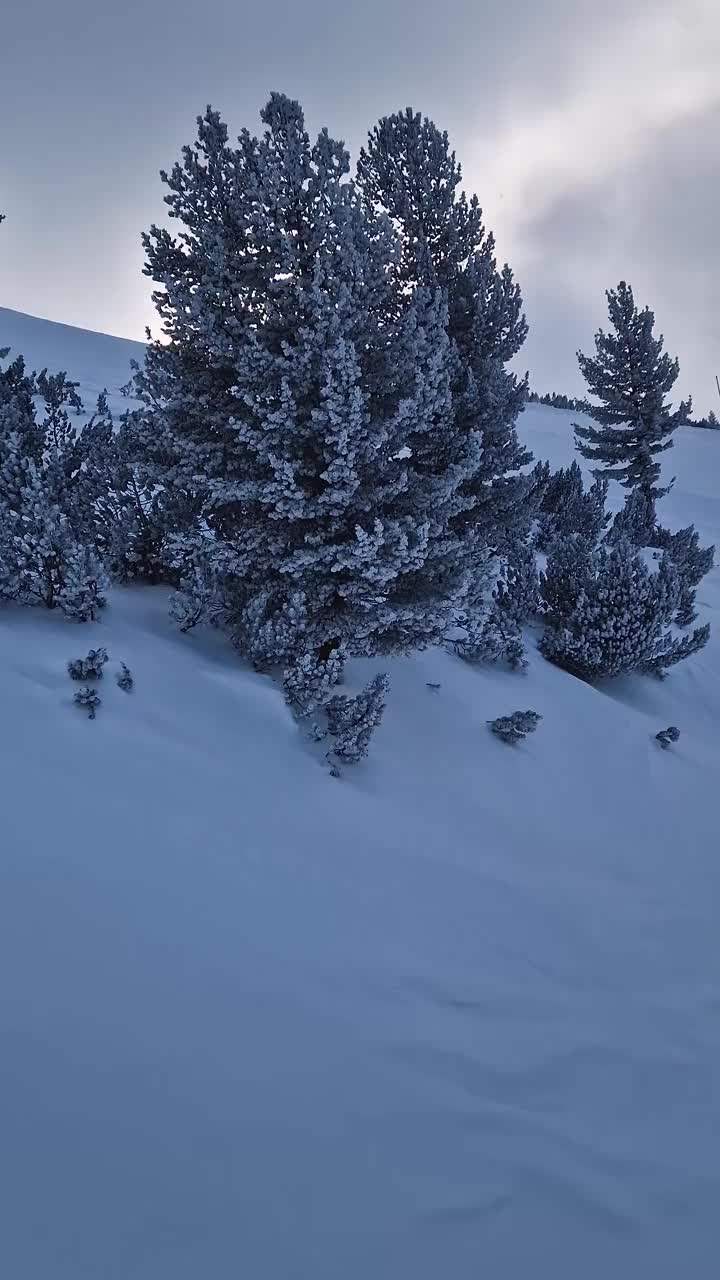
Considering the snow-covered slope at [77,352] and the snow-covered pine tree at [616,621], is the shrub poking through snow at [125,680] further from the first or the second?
the snow-covered slope at [77,352]

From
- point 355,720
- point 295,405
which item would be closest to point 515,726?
point 355,720

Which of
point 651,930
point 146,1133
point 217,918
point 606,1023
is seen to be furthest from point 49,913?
point 651,930

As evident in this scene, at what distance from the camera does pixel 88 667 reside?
15.0 feet

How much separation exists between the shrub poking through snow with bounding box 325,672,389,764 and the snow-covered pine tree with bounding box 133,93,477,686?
57cm

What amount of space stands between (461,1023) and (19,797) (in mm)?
2474

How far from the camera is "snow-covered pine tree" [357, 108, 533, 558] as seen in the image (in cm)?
803

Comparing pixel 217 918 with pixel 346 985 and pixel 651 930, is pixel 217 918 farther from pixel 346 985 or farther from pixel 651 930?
pixel 651 930

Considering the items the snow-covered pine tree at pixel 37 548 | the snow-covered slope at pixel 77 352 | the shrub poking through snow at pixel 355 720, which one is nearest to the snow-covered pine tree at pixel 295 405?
the shrub poking through snow at pixel 355 720

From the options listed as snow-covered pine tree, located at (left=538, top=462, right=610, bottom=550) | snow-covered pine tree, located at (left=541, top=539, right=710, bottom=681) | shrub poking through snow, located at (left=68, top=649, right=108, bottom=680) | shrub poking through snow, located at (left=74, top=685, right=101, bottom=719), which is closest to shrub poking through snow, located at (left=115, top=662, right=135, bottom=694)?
shrub poking through snow, located at (left=68, top=649, right=108, bottom=680)

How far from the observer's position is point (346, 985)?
3.16 metres

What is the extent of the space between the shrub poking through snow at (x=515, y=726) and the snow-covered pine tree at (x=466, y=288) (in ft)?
8.17

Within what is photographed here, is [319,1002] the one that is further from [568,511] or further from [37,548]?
[568,511]

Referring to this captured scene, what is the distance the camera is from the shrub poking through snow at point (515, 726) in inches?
247

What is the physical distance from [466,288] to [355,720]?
6107 millimetres
